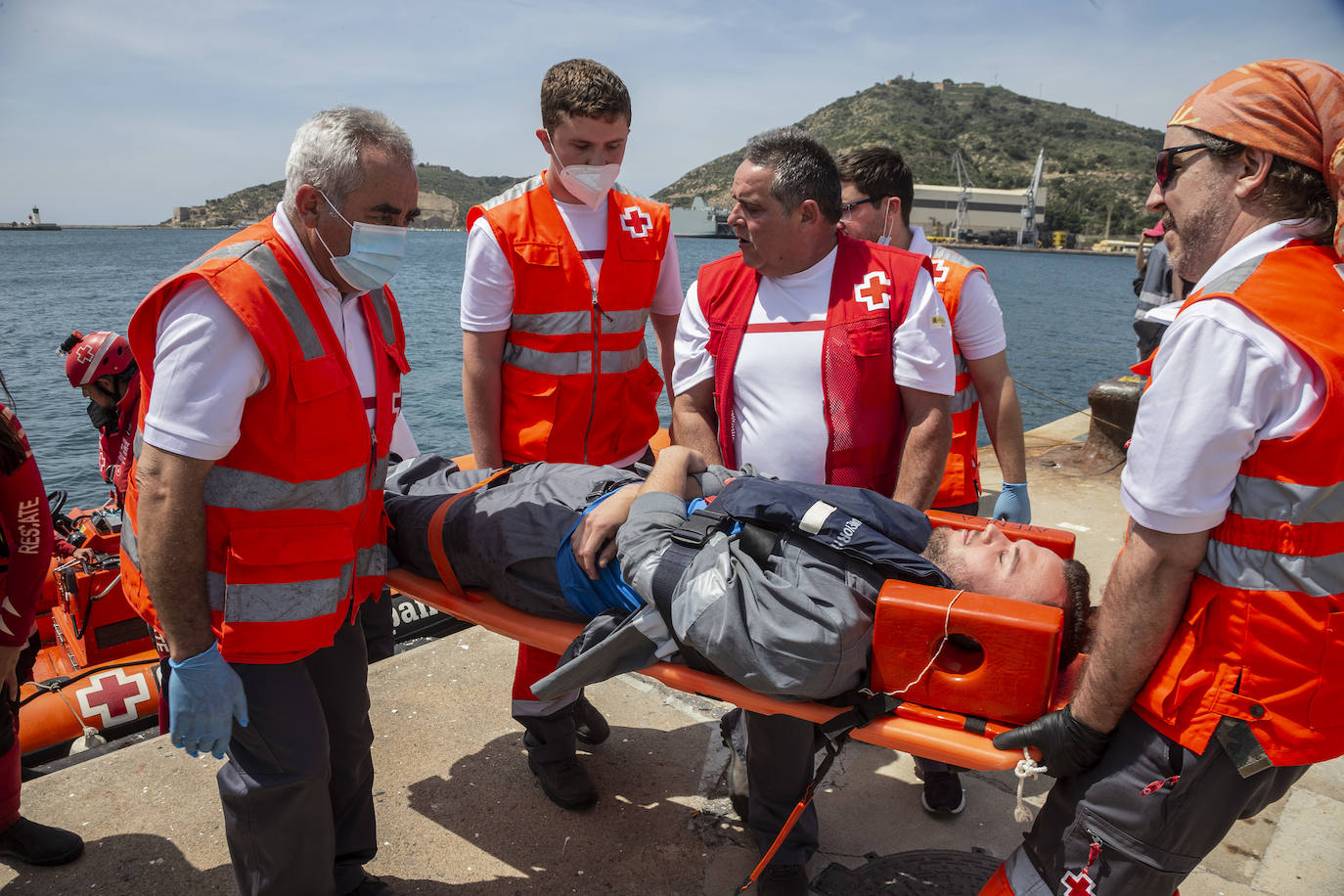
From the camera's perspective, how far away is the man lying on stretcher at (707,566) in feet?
6.53

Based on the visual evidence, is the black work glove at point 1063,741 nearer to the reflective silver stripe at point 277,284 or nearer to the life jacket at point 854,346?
the life jacket at point 854,346

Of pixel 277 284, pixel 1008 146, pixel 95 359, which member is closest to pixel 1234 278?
pixel 277 284

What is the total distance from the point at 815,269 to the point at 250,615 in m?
1.89

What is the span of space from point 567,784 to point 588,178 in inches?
82.5

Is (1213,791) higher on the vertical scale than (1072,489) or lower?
higher

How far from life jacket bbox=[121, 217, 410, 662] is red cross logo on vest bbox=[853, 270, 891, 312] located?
1521 millimetres

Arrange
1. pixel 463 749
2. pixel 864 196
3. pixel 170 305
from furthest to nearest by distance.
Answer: pixel 864 196
pixel 463 749
pixel 170 305

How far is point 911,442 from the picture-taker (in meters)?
2.71

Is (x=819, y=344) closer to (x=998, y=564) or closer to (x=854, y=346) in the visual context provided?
(x=854, y=346)

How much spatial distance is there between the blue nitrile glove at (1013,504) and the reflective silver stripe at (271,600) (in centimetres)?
279

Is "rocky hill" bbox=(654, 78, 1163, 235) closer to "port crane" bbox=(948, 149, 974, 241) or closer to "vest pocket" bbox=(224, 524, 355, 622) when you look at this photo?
"port crane" bbox=(948, 149, 974, 241)

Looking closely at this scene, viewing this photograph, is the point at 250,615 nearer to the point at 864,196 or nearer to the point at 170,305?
the point at 170,305

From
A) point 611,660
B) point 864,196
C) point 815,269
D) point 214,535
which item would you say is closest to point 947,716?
point 611,660

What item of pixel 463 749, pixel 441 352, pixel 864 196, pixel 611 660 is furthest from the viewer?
pixel 441 352
